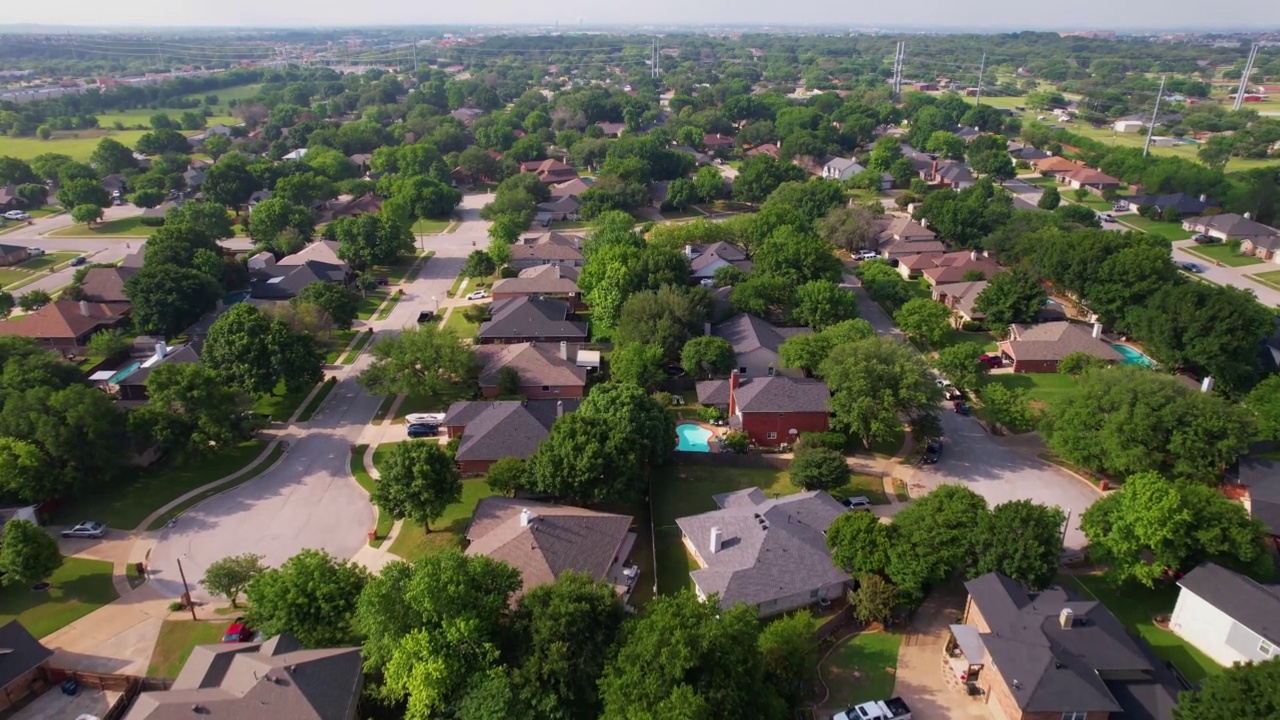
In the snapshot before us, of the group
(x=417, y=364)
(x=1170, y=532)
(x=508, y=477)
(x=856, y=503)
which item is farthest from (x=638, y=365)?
(x=1170, y=532)

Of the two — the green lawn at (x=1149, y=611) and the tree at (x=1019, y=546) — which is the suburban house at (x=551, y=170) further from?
the green lawn at (x=1149, y=611)

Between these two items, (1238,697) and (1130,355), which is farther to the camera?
(1130,355)

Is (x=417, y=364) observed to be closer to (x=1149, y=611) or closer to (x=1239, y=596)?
(x=1149, y=611)

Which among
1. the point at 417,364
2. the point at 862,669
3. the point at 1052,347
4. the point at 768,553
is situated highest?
the point at 417,364

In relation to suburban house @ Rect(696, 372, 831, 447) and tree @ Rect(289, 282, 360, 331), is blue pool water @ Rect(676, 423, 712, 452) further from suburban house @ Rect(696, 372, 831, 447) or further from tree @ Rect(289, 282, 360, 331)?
tree @ Rect(289, 282, 360, 331)

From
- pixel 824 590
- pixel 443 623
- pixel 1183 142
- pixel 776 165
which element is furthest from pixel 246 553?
pixel 1183 142

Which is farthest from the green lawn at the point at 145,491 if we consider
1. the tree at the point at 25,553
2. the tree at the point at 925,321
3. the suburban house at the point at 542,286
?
the tree at the point at 925,321
